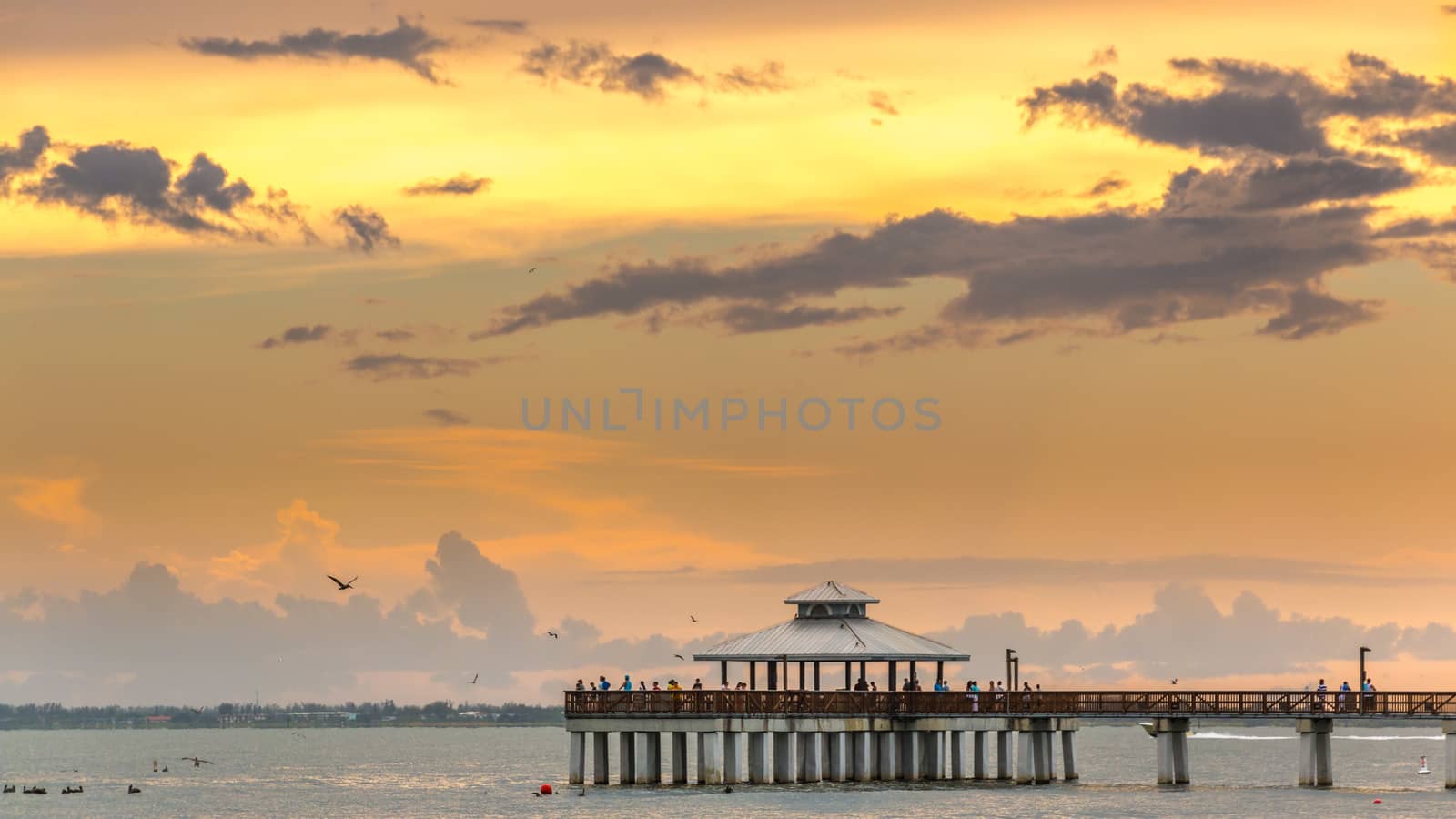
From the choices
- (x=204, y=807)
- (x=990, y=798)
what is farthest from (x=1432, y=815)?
(x=204, y=807)

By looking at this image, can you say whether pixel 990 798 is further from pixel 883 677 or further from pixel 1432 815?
pixel 1432 815

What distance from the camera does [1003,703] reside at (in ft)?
310

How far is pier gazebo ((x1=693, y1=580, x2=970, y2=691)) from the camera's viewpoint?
306 ft

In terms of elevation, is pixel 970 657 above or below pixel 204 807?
above

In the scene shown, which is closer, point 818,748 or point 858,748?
point 818,748

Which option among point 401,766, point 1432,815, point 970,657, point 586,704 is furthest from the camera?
point 401,766

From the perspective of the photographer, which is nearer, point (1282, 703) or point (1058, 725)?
point (1282, 703)

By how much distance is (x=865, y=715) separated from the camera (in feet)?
305

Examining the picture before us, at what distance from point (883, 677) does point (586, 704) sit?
612 inches

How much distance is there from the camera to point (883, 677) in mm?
99875

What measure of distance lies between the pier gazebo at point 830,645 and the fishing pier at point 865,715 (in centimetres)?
8

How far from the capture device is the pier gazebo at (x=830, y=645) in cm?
9331

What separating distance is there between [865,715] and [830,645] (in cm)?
326

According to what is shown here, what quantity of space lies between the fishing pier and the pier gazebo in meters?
0.08
